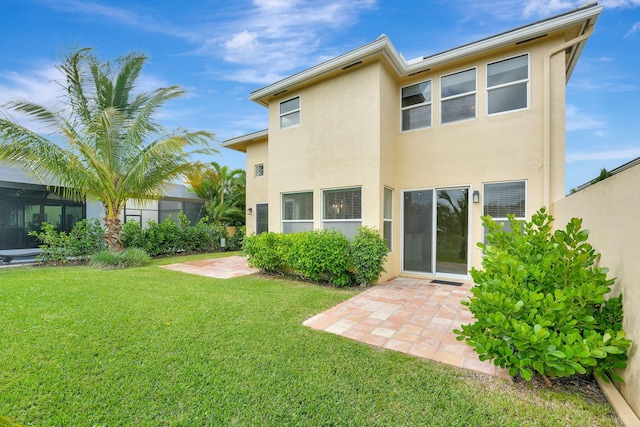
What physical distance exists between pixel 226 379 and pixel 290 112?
8.59 meters

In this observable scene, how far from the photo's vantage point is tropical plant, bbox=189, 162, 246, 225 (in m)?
17.8

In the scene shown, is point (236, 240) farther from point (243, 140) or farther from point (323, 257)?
point (323, 257)

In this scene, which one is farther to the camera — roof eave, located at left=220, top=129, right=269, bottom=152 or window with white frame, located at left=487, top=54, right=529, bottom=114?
roof eave, located at left=220, top=129, right=269, bottom=152

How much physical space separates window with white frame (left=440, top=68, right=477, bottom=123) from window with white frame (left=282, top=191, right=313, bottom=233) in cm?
485

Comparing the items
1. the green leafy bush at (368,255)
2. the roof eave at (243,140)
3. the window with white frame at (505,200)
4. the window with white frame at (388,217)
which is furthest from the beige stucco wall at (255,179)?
the window with white frame at (505,200)

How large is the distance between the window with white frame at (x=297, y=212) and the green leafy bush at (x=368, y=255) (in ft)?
7.13

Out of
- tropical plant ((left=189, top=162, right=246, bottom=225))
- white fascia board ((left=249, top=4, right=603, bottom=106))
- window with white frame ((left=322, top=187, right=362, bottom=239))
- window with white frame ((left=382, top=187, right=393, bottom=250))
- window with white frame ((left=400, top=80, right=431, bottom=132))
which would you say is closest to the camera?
white fascia board ((left=249, top=4, right=603, bottom=106))

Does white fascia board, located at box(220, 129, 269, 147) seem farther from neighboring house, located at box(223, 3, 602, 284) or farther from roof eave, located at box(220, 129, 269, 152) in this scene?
neighboring house, located at box(223, 3, 602, 284)

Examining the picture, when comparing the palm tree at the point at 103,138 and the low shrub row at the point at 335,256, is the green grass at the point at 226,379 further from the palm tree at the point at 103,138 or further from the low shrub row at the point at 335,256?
the palm tree at the point at 103,138

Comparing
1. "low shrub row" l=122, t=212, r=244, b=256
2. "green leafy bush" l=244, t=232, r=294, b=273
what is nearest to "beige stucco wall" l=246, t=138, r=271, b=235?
"low shrub row" l=122, t=212, r=244, b=256

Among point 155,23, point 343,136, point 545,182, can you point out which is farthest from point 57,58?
point 545,182

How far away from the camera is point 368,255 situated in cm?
730

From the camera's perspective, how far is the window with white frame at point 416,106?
8.48 meters

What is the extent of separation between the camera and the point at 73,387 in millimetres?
2984
